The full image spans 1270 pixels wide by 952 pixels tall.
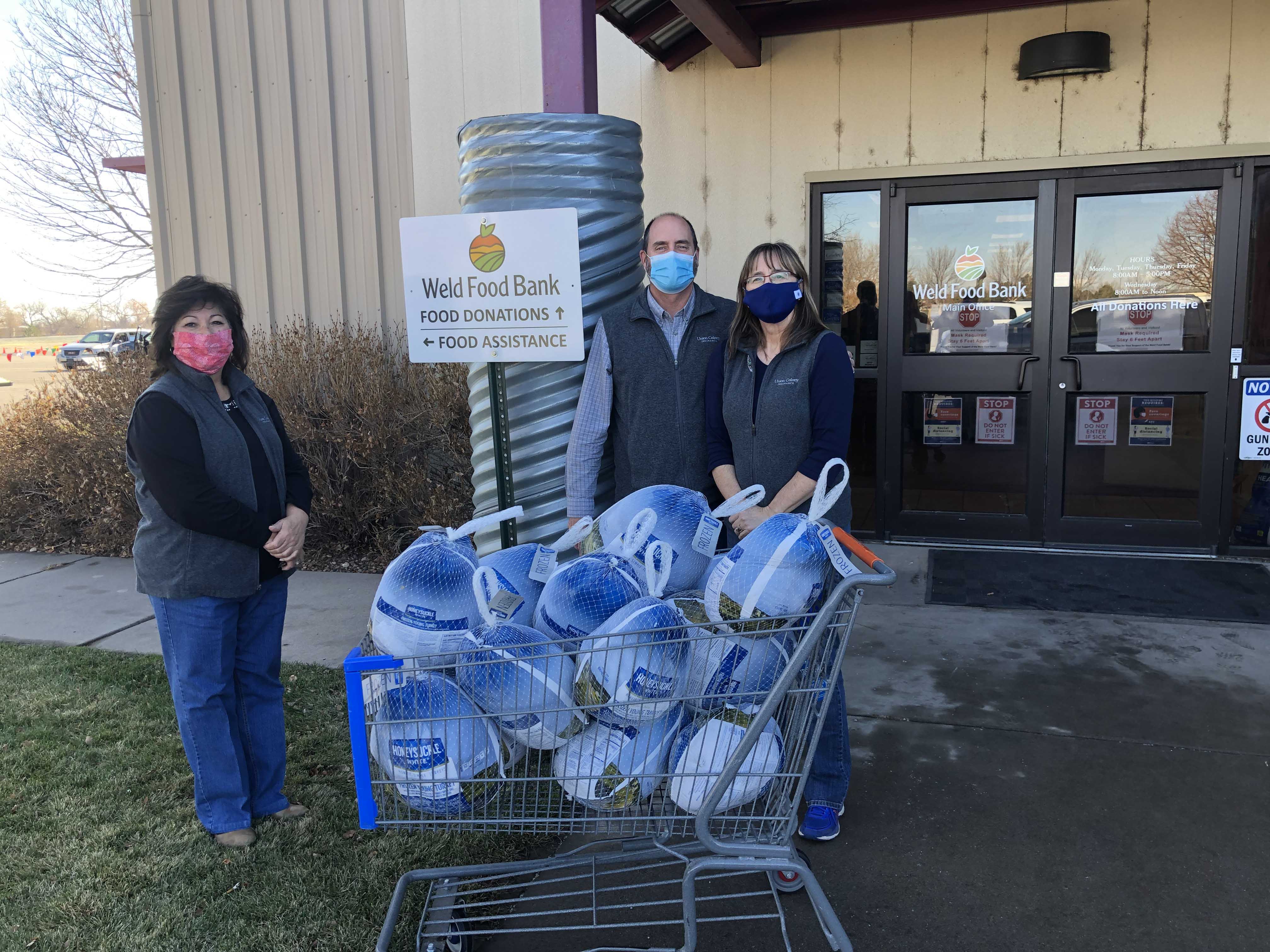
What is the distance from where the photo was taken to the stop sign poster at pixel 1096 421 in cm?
606

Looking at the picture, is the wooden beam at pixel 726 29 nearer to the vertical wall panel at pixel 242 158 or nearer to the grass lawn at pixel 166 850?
the grass lawn at pixel 166 850

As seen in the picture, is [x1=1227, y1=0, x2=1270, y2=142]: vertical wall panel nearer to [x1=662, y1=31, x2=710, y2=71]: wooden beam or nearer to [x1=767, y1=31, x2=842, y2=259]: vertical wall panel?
[x1=767, y1=31, x2=842, y2=259]: vertical wall panel

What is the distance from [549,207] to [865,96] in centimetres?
344

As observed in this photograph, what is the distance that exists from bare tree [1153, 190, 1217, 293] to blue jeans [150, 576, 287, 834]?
5495 mm

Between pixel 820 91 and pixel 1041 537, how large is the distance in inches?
129

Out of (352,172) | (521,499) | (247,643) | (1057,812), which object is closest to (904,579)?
(1057,812)

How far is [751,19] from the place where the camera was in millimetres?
5973

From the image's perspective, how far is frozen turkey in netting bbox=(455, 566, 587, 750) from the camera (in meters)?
2.06

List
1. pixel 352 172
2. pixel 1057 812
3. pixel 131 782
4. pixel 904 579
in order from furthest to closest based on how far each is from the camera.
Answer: pixel 352 172, pixel 904 579, pixel 131 782, pixel 1057 812

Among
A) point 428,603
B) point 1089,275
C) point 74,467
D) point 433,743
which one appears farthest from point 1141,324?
point 74,467

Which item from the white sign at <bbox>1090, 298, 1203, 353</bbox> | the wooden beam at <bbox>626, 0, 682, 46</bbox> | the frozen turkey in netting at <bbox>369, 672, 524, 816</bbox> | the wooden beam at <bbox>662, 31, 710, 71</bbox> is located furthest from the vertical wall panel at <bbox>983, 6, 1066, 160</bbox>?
the frozen turkey in netting at <bbox>369, 672, 524, 816</bbox>

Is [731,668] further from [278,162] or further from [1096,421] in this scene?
[278,162]

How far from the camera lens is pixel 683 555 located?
242 cm

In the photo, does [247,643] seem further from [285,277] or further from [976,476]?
[285,277]
